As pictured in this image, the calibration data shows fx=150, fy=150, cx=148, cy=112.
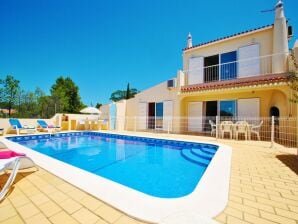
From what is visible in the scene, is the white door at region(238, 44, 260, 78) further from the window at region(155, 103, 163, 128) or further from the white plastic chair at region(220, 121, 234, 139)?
the window at region(155, 103, 163, 128)

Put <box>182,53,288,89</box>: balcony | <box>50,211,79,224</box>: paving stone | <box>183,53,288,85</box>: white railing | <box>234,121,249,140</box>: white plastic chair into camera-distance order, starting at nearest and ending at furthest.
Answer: <box>50,211,79,224</box>: paving stone
<box>234,121,249,140</box>: white plastic chair
<box>182,53,288,89</box>: balcony
<box>183,53,288,85</box>: white railing

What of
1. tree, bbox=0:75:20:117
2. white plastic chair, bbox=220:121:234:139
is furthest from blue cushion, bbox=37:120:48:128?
white plastic chair, bbox=220:121:234:139

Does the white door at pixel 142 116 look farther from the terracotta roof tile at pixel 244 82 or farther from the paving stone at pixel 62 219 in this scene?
the paving stone at pixel 62 219

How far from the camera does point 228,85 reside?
31.0 feet

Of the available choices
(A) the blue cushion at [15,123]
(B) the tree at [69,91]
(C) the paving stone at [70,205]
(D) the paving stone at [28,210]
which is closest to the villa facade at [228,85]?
(A) the blue cushion at [15,123]

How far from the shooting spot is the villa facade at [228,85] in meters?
8.80

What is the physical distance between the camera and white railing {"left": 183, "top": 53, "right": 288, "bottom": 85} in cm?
959

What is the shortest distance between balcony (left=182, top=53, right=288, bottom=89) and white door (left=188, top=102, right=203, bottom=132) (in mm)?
1749

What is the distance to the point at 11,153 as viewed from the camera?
3.21 meters

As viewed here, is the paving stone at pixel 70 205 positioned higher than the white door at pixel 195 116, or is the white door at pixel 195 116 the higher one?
the white door at pixel 195 116

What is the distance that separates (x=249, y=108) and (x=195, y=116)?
3.70 m

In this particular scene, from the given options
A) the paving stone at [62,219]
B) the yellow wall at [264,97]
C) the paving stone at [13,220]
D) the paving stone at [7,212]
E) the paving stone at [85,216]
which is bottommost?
the paving stone at [7,212]

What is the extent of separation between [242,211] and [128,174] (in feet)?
10.4

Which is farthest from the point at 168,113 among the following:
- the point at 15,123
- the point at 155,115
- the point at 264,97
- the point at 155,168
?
the point at 15,123
